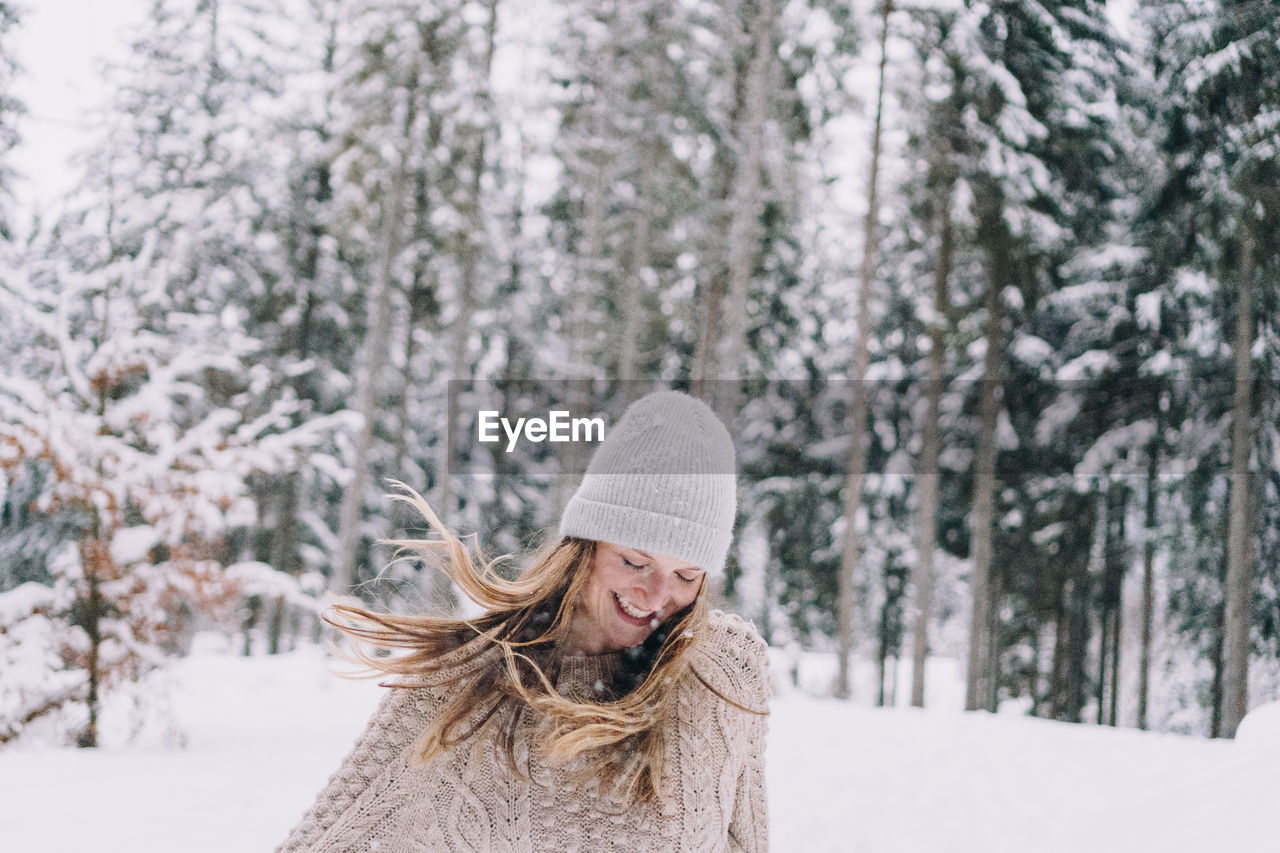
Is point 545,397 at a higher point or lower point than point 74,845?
higher

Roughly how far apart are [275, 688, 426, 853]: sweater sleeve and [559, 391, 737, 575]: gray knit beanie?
58cm

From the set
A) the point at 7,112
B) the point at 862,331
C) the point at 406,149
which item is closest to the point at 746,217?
the point at 862,331

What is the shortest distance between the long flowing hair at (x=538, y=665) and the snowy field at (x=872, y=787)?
15.8 ft

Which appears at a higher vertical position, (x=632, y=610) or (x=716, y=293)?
(x=716, y=293)

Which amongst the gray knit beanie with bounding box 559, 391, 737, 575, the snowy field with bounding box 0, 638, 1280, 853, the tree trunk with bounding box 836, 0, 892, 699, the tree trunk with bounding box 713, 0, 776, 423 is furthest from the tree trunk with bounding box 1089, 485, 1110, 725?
the gray knit beanie with bounding box 559, 391, 737, 575

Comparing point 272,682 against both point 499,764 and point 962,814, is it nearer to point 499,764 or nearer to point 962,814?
point 962,814

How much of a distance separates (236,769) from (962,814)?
6022 millimetres

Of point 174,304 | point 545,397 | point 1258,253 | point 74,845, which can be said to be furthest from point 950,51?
point 74,845

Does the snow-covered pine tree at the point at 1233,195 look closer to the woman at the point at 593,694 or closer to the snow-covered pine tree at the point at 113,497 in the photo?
the snow-covered pine tree at the point at 113,497

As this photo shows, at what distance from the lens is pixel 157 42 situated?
1742cm

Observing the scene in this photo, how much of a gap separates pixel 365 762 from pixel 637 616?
2.33 feet

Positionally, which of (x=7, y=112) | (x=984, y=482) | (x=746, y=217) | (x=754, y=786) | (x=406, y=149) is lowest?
(x=754, y=786)

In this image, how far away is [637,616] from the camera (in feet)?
7.88

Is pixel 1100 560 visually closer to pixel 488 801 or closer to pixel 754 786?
pixel 754 786
